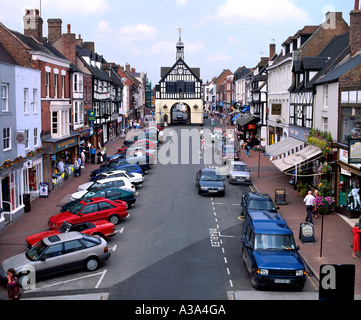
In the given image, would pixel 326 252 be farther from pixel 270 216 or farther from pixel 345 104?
pixel 345 104

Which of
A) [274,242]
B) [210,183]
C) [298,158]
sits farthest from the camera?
[210,183]

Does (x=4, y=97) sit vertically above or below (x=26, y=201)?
above

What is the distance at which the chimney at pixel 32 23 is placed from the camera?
3434 centimetres

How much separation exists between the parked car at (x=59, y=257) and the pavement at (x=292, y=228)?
1.25 meters

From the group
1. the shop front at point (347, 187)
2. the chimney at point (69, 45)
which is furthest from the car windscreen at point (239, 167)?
the chimney at point (69, 45)

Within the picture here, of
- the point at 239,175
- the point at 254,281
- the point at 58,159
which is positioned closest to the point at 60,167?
the point at 58,159

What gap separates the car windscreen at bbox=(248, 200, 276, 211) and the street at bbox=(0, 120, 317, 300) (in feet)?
3.96

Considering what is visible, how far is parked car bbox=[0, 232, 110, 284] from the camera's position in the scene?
560 inches

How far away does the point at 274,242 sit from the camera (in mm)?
14438

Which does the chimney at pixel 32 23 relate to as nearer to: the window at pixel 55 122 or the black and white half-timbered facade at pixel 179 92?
the window at pixel 55 122

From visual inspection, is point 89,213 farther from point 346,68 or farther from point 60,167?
point 346,68

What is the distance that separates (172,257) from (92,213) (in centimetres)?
588

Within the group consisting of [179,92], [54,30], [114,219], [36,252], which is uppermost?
[54,30]
